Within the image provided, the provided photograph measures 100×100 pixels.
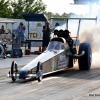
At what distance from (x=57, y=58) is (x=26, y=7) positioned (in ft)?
182

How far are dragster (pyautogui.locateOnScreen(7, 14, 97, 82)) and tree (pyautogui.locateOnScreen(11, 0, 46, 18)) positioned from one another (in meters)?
49.2

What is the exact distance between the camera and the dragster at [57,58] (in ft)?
47.5

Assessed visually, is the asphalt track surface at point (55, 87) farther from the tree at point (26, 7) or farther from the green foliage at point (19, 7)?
the tree at point (26, 7)

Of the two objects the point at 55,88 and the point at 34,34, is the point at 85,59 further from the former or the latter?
the point at 34,34

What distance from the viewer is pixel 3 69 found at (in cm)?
1908

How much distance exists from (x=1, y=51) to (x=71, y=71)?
25.9 ft

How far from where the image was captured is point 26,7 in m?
71.2

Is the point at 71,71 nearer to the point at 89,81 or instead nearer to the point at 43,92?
the point at 89,81

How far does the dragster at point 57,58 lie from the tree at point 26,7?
162ft

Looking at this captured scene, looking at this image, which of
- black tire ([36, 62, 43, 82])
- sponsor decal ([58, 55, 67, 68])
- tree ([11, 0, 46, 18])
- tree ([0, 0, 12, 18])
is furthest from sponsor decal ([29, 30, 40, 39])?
tree ([11, 0, 46, 18])

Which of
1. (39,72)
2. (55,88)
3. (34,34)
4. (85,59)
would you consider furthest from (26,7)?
(55,88)

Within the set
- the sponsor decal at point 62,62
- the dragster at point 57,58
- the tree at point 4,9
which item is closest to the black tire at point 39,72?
the dragster at point 57,58

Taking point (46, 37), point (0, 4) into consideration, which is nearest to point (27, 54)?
point (46, 37)

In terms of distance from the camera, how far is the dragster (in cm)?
1449
